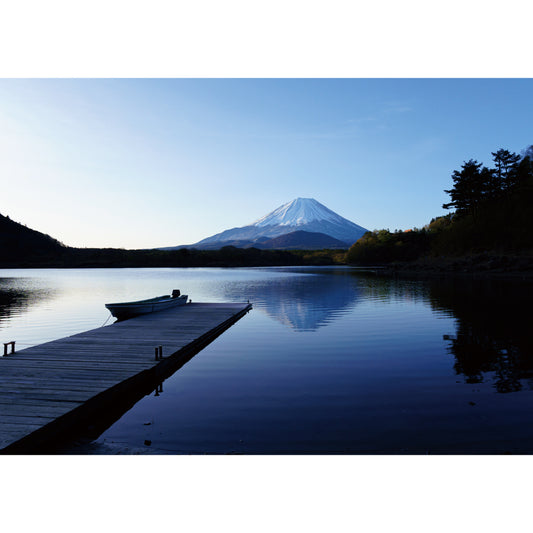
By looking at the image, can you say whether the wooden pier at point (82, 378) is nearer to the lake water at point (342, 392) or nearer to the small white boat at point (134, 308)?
the lake water at point (342, 392)

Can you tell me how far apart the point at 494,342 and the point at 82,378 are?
12.2 m

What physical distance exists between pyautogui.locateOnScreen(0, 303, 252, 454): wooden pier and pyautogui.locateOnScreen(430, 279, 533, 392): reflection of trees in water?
7274 mm

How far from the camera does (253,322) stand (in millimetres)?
18469

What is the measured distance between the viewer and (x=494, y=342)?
12.9m

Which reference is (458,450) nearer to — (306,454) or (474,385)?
(306,454)

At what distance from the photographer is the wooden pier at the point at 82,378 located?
5.35 metres

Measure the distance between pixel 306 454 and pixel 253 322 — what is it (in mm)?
13133

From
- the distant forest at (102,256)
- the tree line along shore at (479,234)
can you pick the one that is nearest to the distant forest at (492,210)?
the tree line along shore at (479,234)

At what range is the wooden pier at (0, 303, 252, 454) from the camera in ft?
17.6

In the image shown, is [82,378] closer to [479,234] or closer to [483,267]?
[483,267]

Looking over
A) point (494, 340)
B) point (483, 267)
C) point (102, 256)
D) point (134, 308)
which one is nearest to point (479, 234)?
point (483, 267)

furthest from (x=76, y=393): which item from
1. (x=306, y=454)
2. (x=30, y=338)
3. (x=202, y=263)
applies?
(x=202, y=263)

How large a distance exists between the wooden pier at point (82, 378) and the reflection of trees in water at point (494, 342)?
7.27 metres

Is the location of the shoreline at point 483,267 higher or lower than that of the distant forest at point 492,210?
lower
